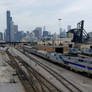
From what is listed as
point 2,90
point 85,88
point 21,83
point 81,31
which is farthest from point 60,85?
point 81,31

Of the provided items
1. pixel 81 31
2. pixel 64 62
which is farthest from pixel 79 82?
pixel 81 31

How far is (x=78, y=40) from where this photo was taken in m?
84.4

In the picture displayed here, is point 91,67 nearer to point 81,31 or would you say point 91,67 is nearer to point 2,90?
point 2,90

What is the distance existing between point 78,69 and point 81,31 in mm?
61014

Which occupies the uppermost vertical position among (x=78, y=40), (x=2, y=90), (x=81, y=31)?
(x=81, y=31)

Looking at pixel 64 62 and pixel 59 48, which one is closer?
pixel 64 62

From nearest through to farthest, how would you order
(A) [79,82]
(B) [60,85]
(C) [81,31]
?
(B) [60,85] → (A) [79,82] → (C) [81,31]

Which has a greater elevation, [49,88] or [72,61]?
[72,61]

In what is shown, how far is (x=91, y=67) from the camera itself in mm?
21219

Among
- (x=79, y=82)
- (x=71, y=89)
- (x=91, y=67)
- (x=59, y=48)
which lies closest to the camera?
(x=71, y=89)

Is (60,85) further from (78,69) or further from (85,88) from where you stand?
(78,69)

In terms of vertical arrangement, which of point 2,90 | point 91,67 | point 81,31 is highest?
point 81,31

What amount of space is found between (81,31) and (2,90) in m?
72.1

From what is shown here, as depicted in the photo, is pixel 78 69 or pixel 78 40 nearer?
pixel 78 69
